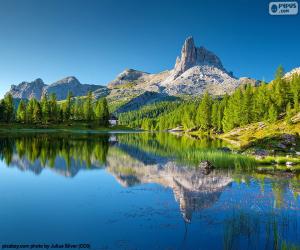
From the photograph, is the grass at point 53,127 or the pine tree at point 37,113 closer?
the grass at point 53,127

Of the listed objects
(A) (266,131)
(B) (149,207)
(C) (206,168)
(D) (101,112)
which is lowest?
(B) (149,207)

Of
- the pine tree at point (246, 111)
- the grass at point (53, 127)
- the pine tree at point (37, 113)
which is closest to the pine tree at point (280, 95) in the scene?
the pine tree at point (246, 111)

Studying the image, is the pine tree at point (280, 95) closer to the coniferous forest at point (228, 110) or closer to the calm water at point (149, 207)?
the coniferous forest at point (228, 110)

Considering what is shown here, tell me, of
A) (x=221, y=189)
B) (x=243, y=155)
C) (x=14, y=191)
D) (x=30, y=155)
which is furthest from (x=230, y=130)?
(x=14, y=191)

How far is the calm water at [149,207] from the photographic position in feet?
67.1

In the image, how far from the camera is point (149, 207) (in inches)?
1095

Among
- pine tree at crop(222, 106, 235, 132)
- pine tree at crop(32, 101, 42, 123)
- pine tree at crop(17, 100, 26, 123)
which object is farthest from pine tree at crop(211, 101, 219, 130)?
pine tree at crop(17, 100, 26, 123)

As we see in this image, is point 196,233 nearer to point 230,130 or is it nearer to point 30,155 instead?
point 30,155

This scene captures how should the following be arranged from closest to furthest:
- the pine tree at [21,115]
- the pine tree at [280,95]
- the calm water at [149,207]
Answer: the calm water at [149,207], the pine tree at [280,95], the pine tree at [21,115]

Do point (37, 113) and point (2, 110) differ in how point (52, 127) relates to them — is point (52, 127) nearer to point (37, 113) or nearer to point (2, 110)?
point (37, 113)

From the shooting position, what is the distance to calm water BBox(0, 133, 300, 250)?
2045 cm

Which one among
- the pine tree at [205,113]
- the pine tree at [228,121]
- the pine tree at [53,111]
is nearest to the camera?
the pine tree at [228,121]

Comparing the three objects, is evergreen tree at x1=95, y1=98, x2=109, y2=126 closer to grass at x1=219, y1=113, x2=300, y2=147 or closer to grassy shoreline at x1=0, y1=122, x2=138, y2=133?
grassy shoreline at x1=0, y1=122, x2=138, y2=133

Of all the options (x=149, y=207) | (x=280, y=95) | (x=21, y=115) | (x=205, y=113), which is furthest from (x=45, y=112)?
Result: (x=149, y=207)
